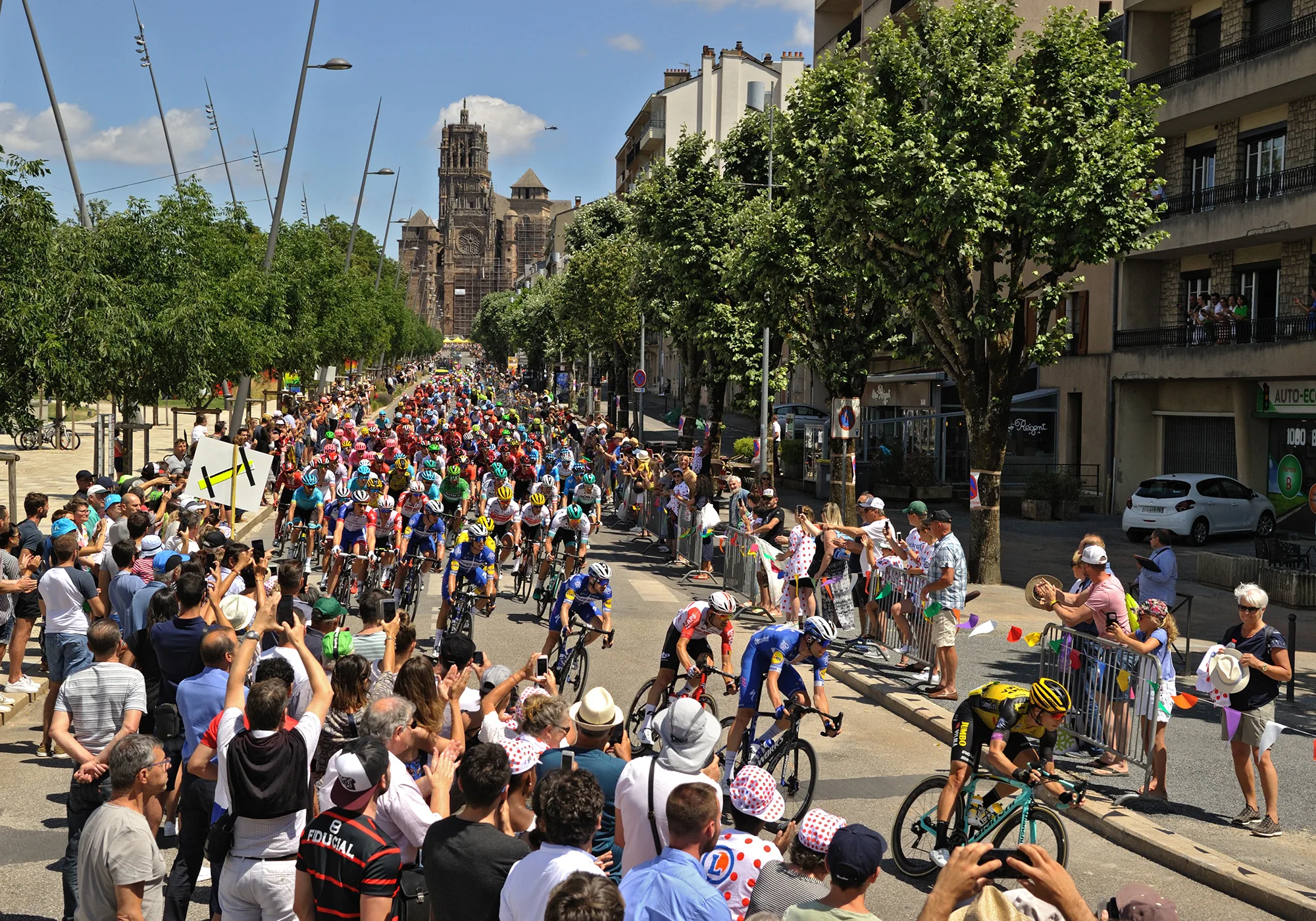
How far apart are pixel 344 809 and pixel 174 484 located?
13.7 metres

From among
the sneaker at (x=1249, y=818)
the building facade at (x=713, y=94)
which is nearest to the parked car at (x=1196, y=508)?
the sneaker at (x=1249, y=818)

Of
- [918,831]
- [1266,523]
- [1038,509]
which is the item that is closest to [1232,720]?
[918,831]

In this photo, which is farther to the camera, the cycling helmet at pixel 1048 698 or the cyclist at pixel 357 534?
the cyclist at pixel 357 534

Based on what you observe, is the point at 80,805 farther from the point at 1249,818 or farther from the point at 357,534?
the point at 357,534

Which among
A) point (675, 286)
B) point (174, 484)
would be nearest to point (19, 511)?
point (174, 484)

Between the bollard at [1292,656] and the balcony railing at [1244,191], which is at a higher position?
the balcony railing at [1244,191]

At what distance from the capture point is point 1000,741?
7453 millimetres

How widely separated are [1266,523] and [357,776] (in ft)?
86.0

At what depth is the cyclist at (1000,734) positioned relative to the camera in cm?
738

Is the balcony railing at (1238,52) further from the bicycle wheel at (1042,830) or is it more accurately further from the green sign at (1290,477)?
the bicycle wheel at (1042,830)

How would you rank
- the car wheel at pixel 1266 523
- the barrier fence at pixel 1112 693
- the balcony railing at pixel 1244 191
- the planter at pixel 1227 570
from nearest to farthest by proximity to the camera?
1. the barrier fence at pixel 1112 693
2. the planter at pixel 1227 570
3. the balcony railing at pixel 1244 191
4. the car wheel at pixel 1266 523

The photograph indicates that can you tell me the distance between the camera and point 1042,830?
24.6 feet

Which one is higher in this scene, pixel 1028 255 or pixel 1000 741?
pixel 1028 255

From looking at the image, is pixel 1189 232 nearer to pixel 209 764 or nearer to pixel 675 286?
pixel 675 286
